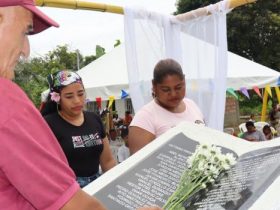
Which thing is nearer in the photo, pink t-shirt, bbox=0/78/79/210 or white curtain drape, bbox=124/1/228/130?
pink t-shirt, bbox=0/78/79/210

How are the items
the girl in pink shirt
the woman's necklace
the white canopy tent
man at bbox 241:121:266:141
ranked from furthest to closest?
man at bbox 241:121:266:141, the white canopy tent, the woman's necklace, the girl in pink shirt

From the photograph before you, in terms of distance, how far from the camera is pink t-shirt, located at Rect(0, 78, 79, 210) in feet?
2.92

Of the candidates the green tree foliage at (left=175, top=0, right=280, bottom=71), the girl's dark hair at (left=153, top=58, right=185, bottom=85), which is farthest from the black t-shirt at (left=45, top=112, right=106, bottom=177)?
the green tree foliage at (left=175, top=0, right=280, bottom=71)

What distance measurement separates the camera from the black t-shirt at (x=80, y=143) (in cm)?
243

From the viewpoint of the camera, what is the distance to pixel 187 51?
12.0 ft

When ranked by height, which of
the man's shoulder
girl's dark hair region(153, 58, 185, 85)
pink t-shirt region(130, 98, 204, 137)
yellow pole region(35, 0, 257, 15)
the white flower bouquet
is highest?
yellow pole region(35, 0, 257, 15)

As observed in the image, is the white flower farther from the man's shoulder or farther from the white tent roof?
the white tent roof

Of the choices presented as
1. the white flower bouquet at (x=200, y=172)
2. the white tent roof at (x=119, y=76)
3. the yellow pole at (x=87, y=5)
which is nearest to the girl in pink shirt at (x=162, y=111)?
the white flower bouquet at (x=200, y=172)

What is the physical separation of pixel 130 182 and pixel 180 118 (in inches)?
33.3

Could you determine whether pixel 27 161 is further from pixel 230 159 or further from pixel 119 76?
pixel 119 76

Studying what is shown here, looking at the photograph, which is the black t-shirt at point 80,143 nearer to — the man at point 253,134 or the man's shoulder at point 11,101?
the man's shoulder at point 11,101

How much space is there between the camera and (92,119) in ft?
8.70

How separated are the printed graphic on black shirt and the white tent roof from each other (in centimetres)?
347

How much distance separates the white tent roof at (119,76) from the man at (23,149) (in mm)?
5018
